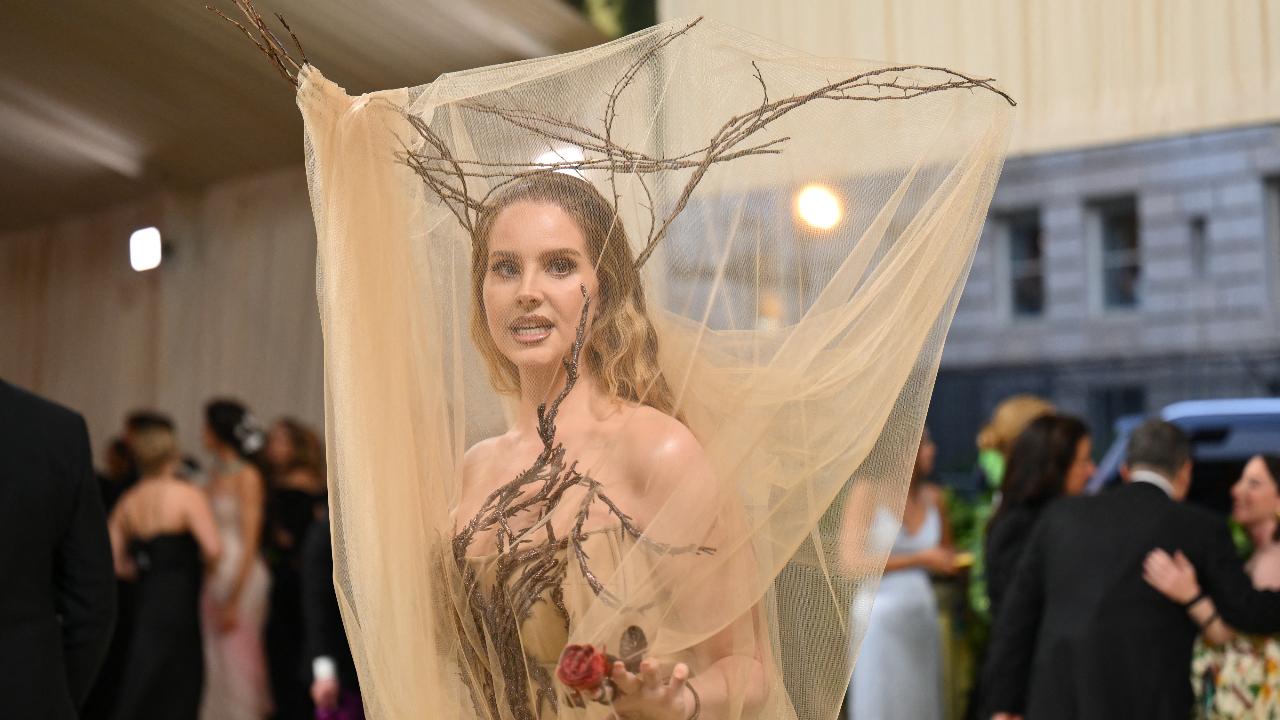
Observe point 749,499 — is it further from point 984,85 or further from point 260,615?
point 260,615

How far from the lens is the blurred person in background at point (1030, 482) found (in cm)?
455

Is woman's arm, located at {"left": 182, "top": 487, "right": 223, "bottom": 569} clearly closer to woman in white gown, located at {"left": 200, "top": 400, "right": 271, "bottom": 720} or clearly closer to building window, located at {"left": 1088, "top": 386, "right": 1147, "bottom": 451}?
woman in white gown, located at {"left": 200, "top": 400, "right": 271, "bottom": 720}

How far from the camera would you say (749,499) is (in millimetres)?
1828

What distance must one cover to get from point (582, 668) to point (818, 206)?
2.58 feet

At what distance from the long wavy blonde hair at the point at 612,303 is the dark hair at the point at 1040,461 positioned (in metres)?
2.99

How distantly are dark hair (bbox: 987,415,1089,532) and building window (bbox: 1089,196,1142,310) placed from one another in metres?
13.0

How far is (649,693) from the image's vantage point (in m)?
1.62

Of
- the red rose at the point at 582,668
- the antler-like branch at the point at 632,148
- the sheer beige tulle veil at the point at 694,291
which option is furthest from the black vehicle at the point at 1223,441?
the red rose at the point at 582,668

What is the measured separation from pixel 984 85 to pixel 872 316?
396 mm

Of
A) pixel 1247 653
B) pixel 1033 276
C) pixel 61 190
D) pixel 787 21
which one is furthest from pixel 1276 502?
pixel 1033 276

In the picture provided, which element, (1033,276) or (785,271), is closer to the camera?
(785,271)

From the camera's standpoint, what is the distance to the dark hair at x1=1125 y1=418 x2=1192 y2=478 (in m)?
3.96

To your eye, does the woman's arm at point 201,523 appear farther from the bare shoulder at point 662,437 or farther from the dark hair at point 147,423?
the bare shoulder at point 662,437

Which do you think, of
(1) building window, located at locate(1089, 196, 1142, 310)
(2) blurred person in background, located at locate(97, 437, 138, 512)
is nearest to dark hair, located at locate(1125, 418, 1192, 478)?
(2) blurred person in background, located at locate(97, 437, 138, 512)
